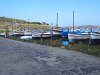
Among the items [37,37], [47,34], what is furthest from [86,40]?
[37,37]

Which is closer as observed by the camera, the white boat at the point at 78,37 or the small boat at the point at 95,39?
the small boat at the point at 95,39

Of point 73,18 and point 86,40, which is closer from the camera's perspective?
point 86,40

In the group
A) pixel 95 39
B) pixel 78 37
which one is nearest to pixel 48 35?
pixel 78 37

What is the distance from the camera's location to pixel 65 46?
3291 cm

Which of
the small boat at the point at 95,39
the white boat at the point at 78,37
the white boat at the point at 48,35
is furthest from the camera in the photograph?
the white boat at the point at 48,35

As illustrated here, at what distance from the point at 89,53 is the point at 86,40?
8327 millimetres

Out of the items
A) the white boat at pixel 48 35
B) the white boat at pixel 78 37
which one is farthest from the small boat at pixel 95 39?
the white boat at pixel 48 35

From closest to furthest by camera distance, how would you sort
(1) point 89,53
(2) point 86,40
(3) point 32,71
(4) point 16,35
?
1. (3) point 32,71
2. (1) point 89,53
3. (2) point 86,40
4. (4) point 16,35

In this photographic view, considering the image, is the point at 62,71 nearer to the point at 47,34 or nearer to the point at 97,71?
the point at 97,71

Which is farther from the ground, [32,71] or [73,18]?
[73,18]

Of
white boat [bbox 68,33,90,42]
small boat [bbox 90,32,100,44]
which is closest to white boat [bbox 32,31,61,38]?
white boat [bbox 68,33,90,42]

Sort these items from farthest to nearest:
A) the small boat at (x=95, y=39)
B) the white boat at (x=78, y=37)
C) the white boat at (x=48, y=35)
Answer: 1. the white boat at (x=48, y=35)
2. the white boat at (x=78, y=37)
3. the small boat at (x=95, y=39)

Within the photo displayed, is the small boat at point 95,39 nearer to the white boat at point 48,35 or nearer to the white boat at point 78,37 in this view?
the white boat at point 78,37

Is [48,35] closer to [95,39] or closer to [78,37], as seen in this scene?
[78,37]
